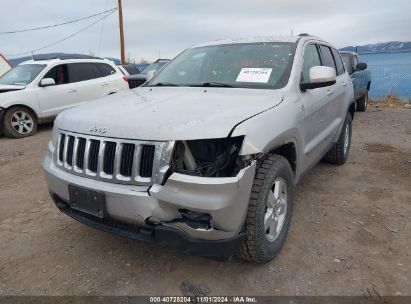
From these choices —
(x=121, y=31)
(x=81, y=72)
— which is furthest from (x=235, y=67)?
(x=121, y=31)

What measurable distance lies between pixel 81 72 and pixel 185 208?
7613 millimetres

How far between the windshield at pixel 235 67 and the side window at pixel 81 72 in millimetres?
5416

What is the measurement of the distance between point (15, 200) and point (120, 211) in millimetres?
2581

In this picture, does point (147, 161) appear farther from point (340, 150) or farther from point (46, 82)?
point (46, 82)

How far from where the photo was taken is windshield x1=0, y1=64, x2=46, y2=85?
829 centimetres

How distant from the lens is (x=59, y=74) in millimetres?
8562

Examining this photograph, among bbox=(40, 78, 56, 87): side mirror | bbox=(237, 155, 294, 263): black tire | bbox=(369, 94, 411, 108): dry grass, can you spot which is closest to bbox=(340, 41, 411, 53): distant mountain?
bbox=(369, 94, 411, 108): dry grass

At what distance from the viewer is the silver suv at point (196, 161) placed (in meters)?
2.28

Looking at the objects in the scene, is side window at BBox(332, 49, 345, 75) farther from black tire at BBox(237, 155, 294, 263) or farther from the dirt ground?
black tire at BBox(237, 155, 294, 263)

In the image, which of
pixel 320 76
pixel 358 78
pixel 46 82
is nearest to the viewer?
pixel 320 76

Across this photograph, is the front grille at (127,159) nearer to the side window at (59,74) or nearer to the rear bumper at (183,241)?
the rear bumper at (183,241)

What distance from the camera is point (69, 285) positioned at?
2723 mm

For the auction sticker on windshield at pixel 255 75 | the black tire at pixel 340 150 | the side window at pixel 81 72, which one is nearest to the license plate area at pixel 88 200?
the auction sticker on windshield at pixel 255 75

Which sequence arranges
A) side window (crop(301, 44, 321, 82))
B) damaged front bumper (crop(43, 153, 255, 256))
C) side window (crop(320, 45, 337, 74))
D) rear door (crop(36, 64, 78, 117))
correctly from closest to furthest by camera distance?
damaged front bumper (crop(43, 153, 255, 256)), side window (crop(301, 44, 321, 82)), side window (crop(320, 45, 337, 74)), rear door (crop(36, 64, 78, 117))
